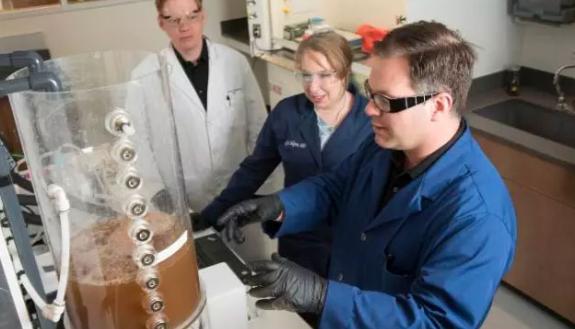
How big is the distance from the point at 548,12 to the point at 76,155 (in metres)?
2.22

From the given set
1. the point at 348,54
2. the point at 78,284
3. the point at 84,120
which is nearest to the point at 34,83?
the point at 84,120

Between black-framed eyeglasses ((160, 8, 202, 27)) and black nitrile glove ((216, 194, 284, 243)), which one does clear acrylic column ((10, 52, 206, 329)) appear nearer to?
black nitrile glove ((216, 194, 284, 243))

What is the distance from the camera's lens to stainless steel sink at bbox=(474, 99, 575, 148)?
2449 mm

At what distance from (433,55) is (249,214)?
2.15 ft

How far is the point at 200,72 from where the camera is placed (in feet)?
6.51

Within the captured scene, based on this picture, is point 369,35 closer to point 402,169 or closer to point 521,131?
point 521,131

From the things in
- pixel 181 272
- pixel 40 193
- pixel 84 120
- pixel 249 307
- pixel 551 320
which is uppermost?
pixel 84 120

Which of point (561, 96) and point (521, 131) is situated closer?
point (521, 131)

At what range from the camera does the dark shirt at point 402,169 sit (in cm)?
111

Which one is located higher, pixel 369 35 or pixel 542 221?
pixel 369 35

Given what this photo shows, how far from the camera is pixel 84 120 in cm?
83

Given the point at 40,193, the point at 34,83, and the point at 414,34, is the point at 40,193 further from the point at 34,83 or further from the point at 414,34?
the point at 414,34

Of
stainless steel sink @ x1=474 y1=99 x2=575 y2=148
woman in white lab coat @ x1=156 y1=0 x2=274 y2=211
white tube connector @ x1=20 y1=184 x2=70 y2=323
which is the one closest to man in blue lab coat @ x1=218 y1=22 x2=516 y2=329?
white tube connector @ x1=20 y1=184 x2=70 y2=323

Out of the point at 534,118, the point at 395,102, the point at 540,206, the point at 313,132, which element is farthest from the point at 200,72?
the point at 534,118
